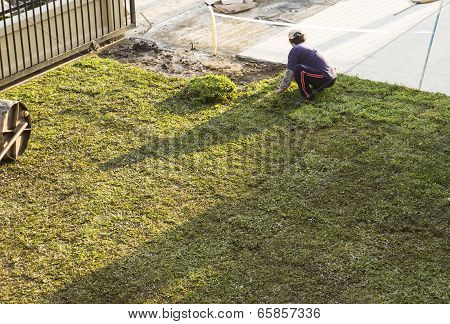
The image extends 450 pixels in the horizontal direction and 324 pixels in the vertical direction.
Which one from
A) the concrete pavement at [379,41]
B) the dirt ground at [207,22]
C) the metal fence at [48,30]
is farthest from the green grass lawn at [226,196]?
the dirt ground at [207,22]

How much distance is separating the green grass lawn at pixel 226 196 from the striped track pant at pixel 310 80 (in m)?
0.22

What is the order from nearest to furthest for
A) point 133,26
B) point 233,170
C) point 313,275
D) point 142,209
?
point 313,275 < point 142,209 < point 233,170 < point 133,26

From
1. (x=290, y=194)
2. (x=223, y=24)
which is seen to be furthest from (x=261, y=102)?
(x=223, y=24)

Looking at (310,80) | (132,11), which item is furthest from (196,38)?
(310,80)

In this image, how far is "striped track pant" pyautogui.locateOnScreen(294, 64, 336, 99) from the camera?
37.6 feet

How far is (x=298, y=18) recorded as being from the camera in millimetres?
15023

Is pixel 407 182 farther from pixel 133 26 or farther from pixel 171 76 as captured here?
pixel 133 26

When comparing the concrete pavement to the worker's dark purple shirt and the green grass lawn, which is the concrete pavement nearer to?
the green grass lawn

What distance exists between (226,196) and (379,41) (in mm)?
5837

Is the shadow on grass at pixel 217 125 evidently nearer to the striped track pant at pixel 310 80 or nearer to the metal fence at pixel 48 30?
the striped track pant at pixel 310 80

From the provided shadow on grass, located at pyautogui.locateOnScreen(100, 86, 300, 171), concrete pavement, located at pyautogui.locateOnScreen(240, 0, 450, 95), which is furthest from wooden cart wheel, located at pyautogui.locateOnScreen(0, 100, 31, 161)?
concrete pavement, located at pyautogui.locateOnScreen(240, 0, 450, 95)

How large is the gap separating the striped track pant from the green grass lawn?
0.72 feet

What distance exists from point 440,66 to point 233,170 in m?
4.79

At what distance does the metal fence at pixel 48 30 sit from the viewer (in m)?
11.7
